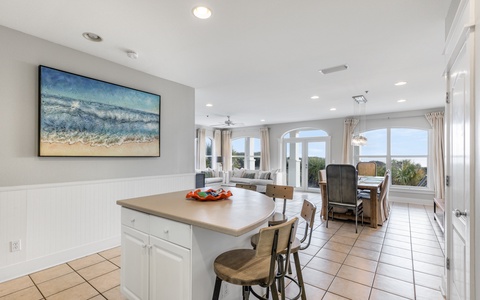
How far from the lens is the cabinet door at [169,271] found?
142 cm

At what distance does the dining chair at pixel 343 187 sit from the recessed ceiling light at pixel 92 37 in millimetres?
3986

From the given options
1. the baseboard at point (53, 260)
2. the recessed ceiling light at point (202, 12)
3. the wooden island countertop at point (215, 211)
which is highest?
the recessed ceiling light at point (202, 12)

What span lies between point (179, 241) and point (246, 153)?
8732 millimetres

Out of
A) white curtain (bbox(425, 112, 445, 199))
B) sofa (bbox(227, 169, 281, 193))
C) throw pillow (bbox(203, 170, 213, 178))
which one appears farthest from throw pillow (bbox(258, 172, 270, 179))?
white curtain (bbox(425, 112, 445, 199))

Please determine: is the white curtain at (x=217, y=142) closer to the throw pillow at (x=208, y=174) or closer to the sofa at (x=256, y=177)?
the sofa at (x=256, y=177)

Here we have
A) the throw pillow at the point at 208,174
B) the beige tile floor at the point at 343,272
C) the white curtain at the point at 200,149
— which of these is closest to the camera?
the beige tile floor at the point at 343,272

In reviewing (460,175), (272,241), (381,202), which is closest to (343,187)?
(381,202)

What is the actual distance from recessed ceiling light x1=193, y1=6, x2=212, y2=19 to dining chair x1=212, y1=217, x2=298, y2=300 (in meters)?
1.86

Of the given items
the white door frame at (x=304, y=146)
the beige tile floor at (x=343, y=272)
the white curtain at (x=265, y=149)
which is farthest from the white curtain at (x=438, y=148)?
the white curtain at (x=265, y=149)

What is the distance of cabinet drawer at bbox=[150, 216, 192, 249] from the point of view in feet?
4.63

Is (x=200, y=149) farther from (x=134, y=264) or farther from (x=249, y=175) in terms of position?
(x=134, y=264)

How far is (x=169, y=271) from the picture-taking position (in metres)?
1.50

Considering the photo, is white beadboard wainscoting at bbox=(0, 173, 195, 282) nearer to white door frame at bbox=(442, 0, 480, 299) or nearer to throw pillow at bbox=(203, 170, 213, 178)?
white door frame at bbox=(442, 0, 480, 299)

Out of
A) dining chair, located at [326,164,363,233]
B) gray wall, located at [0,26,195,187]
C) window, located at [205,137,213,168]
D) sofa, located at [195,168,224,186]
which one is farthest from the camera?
window, located at [205,137,213,168]
